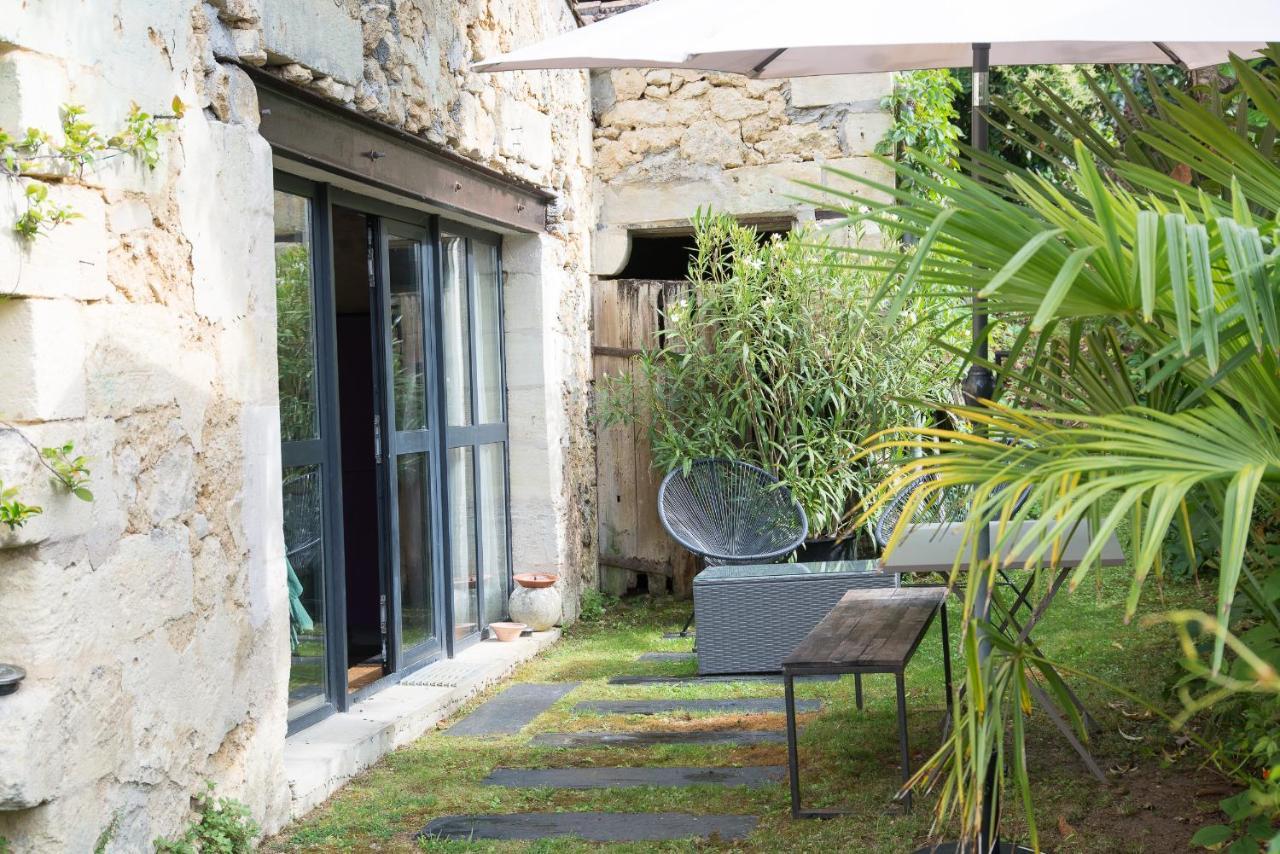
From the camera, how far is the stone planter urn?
6277 millimetres

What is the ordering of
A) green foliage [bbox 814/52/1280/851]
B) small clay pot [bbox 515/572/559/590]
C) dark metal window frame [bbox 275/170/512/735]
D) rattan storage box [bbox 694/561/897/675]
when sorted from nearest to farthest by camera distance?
green foliage [bbox 814/52/1280/851] < dark metal window frame [bbox 275/170/512/735] < rattan storage box [bbox 694/561/897/675] < small clay pot [bbox 515/572/559/590]

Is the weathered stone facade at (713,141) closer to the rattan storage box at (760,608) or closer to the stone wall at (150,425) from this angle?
the rattan storage box at (760,608)

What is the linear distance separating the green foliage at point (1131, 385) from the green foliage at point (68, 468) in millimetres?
1634

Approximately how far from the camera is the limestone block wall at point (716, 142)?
23.2 ft

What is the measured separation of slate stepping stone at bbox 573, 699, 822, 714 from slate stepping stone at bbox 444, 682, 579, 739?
19 cm

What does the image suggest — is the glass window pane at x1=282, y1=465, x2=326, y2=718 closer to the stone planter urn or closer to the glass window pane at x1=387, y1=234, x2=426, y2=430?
the glass window pane at x1=387, y1=234, x2=426, y2=430

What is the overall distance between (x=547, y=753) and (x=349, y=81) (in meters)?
2.30

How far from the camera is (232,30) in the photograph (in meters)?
3.52

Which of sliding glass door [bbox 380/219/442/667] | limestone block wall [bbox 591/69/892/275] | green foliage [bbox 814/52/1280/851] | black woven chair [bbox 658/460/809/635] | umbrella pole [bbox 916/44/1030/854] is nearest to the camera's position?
green foliage [bbox 814/52/1280/851]

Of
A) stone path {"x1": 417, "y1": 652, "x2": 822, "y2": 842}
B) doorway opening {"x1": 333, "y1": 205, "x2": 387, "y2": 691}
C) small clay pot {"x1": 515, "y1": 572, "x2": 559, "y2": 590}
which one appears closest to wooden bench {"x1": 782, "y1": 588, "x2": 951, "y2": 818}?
stone path {"x1": 417, "y1": 652, "x2": 822, "y2": 842}

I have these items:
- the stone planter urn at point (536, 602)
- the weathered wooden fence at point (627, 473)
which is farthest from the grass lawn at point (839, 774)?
the weathered wooden fence at point (627, 473)

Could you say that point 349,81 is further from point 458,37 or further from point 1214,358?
point 1214,358

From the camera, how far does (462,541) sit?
19.4 feet

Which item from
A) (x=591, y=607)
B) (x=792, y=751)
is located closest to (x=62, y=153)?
(x=792, y=751)
